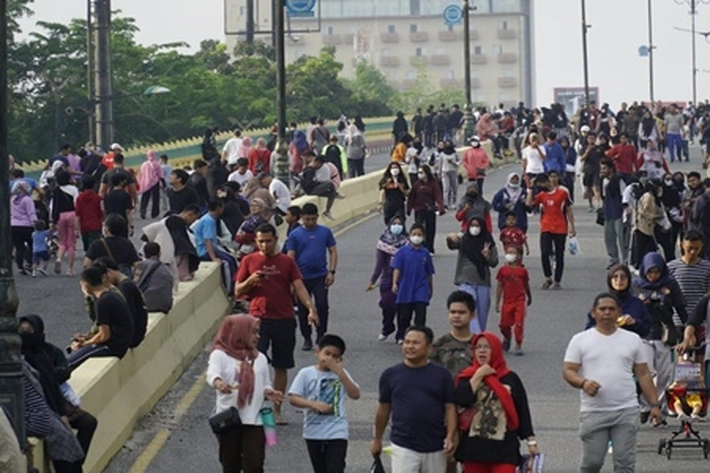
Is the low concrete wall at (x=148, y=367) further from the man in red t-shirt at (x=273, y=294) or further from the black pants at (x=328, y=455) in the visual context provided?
the black pants at (x=328, y=455)

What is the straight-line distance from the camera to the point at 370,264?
3388 cm

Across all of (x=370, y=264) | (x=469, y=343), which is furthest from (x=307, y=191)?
(x=469, y=343)

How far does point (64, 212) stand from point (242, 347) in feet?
56.0

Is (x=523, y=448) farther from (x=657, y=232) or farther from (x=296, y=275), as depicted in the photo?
(x=657, y=232)

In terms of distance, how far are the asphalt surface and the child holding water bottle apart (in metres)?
2.21

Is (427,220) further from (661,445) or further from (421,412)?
(421,412)

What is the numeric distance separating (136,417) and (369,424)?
2067mm

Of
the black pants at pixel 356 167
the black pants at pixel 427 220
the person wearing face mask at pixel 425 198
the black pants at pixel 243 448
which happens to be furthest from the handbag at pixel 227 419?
the black pants at pixel 356 167

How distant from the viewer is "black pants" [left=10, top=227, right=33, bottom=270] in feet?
102

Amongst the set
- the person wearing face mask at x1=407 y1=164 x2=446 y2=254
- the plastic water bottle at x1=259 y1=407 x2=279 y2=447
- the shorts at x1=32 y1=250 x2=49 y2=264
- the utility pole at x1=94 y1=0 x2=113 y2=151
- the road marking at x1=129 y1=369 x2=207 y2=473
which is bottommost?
the road marking at x1=129 y1=369 x2=207 y2=473

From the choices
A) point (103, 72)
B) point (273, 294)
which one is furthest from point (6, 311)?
point (103, 72)

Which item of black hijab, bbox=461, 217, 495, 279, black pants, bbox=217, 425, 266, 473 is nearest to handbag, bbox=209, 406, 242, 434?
black pants, bbox=217, 425, 266, 473

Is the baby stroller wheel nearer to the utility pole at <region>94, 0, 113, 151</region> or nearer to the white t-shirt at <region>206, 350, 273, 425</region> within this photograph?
the white t-shirt at <region>206, 350, 273, 425</region>

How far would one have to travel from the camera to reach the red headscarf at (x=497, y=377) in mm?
13492
